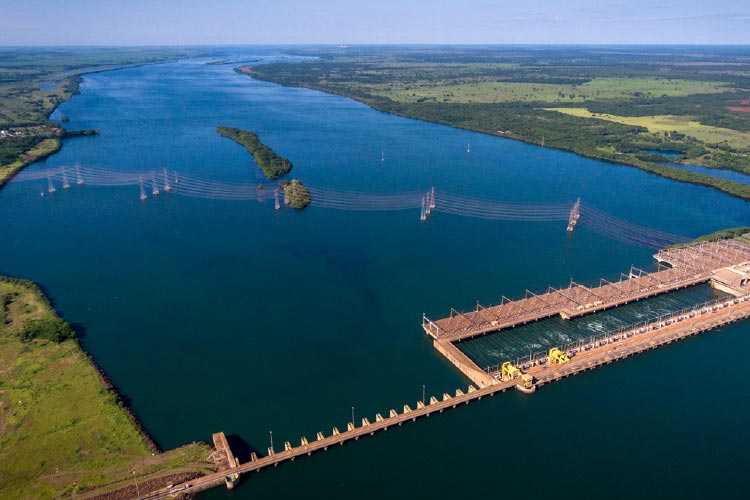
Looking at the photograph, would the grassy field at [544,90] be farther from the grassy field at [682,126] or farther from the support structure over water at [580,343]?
the support structure over water at [580,343]

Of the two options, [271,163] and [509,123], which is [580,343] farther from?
[509,123]

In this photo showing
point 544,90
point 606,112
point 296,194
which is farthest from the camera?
point 544,90

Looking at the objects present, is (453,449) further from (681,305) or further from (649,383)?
(681,305)

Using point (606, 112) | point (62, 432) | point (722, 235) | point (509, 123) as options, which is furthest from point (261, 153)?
point (606, 112)

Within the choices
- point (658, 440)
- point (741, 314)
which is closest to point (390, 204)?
point (741, 314)

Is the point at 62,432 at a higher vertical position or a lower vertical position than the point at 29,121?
lower

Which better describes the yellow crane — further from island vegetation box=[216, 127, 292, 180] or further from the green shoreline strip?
the green shoreline strip

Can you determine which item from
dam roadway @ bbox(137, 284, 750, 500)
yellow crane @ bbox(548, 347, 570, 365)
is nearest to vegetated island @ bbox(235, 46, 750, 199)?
dam roadway @ bbox(137, 284, 750, 500)
